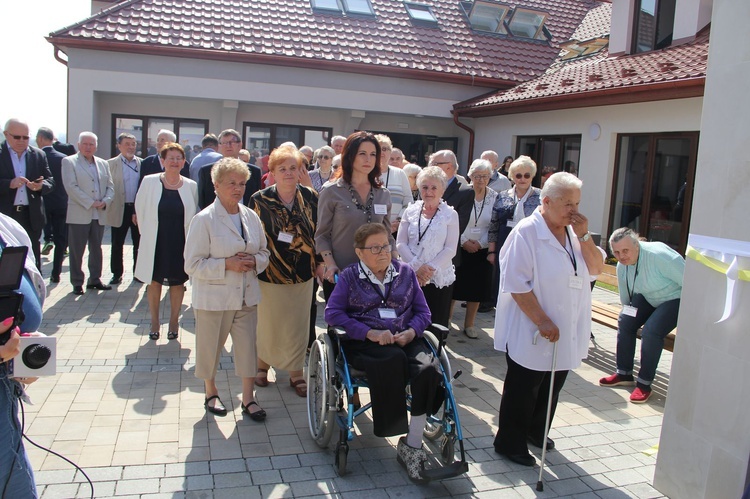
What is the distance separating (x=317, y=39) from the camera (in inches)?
610

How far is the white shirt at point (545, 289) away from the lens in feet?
12.8

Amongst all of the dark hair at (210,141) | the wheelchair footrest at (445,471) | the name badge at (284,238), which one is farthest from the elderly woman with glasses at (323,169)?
the wheelchair footrest at (445,471)

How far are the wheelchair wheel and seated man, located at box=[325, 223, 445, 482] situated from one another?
16 centimetres

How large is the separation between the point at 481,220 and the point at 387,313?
316 centimetres

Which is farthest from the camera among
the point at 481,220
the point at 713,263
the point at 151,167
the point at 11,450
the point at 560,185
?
the point at 151,167

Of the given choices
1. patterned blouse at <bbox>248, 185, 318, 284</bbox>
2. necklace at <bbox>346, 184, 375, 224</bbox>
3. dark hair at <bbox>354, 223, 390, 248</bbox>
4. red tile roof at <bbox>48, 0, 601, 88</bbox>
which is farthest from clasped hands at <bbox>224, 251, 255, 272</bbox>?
red tile roof at <bbox>48, 0, 601, 88</bbox>

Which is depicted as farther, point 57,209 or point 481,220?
point 57,209

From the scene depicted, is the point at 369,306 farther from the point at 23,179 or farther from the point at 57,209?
the point at 57,209

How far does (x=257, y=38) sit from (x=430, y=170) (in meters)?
11.0

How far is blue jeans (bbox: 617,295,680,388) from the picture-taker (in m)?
5.29

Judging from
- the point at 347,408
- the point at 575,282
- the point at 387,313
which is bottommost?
the point at 347,408

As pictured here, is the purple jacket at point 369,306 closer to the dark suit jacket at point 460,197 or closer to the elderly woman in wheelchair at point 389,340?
the elderly woman in wheelchair at point 389,340

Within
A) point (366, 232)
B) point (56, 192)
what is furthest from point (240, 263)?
point (56, 192)

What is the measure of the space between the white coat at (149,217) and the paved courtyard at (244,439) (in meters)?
0.74
